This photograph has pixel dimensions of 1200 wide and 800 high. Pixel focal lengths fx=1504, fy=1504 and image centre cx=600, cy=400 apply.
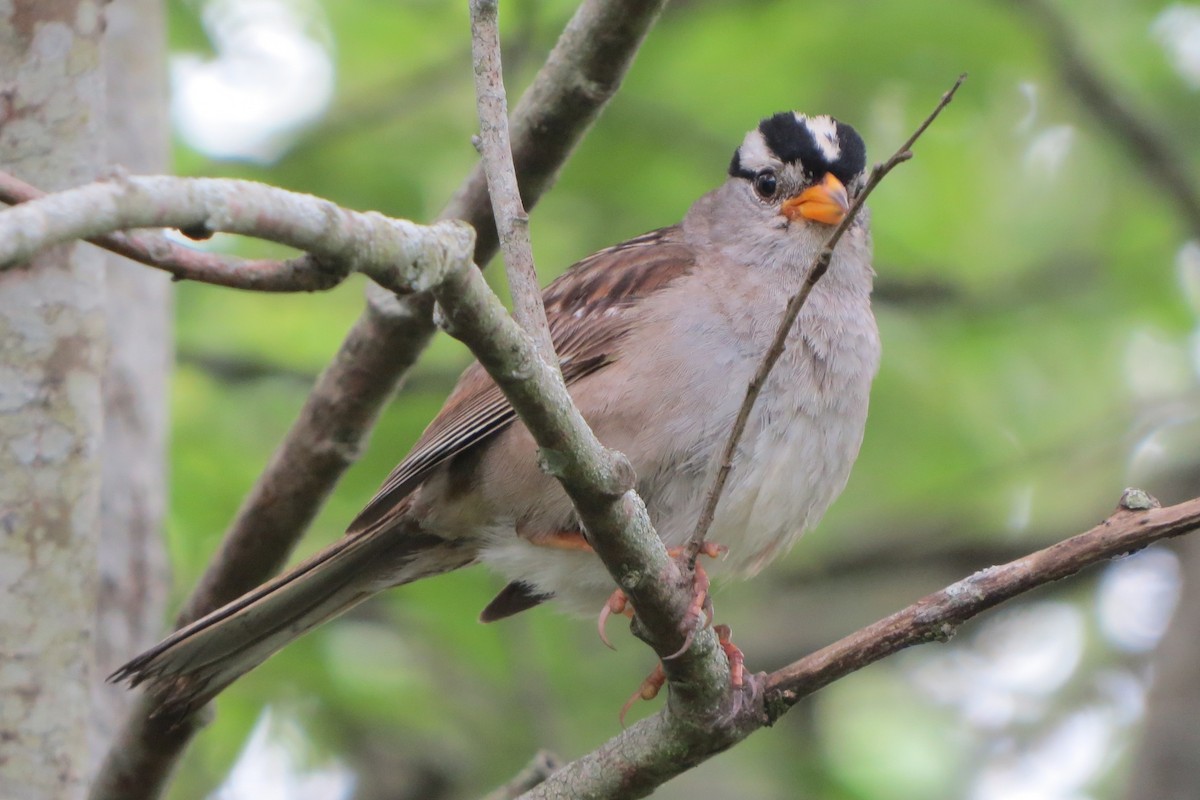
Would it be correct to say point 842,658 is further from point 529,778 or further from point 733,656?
point 529,778

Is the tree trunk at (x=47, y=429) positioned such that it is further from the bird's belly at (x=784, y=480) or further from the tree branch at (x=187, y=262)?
the bird's belly at (x=784, y=480)

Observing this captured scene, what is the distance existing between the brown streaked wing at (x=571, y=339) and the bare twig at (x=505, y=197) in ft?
4.80

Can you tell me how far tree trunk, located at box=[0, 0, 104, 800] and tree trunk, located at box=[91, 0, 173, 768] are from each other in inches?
45.0

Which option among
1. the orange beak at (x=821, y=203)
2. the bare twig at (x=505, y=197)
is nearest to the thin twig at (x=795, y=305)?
the bare twig at (x=505, y=197)

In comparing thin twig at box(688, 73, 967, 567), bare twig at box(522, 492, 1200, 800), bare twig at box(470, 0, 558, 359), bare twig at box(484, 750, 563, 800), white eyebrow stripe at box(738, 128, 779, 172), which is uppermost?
white eyebrow stripe at box(738, 128, 779, 172)

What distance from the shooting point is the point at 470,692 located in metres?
Result: 6.69

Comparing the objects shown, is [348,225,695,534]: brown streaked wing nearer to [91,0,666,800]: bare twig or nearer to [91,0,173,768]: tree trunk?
[91,0,666,800]: bare twig

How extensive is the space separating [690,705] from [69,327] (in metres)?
1.81

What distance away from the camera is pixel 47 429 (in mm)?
3713

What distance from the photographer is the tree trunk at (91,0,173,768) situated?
16.5 ft

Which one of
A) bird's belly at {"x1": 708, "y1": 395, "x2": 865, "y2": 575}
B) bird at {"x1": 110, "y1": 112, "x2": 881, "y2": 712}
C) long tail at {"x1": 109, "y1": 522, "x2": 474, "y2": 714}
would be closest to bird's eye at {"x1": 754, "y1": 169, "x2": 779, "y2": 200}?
bird at {"x1": 110, "y1": 112, "x2": 881, "y2": 712}

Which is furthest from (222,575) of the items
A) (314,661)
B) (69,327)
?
(314,661)

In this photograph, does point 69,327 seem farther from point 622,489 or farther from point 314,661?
point 314,661

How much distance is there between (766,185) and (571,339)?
971 mm
